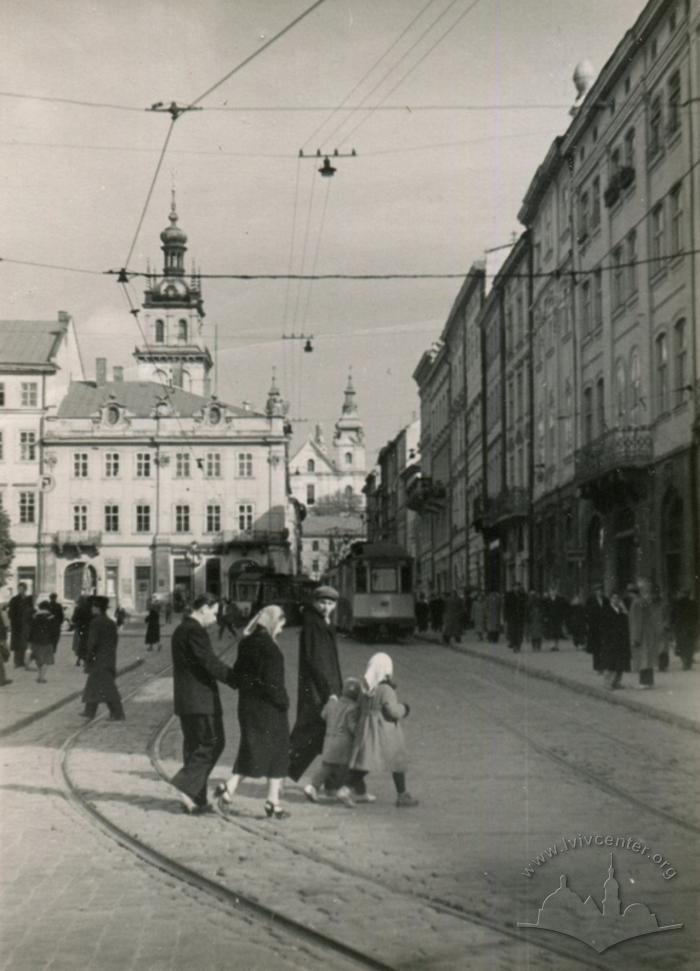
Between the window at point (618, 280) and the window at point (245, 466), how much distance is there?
10.2 metres

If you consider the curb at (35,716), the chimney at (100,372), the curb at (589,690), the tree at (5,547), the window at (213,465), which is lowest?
the curb at (35,716)

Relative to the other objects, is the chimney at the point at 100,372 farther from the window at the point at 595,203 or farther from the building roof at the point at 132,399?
the window at the point at 595,203

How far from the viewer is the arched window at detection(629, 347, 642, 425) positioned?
98.8 ft

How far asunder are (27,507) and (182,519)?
3.76 m

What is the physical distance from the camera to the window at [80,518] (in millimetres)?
20047

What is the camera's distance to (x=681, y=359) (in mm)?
26797

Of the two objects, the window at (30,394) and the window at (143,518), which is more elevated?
the window at (30,394)

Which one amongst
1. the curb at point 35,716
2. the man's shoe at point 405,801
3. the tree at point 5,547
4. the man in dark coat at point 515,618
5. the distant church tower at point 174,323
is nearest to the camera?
the man's shoe at point 405,801

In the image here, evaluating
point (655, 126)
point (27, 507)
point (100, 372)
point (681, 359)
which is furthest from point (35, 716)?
point (655, 126)

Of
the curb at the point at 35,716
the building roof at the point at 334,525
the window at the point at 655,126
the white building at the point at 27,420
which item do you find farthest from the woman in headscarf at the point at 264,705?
the building roof at the point at 334,525

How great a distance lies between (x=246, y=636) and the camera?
10531 millimetres

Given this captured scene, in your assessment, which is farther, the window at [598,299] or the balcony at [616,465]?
the window at [598,299]

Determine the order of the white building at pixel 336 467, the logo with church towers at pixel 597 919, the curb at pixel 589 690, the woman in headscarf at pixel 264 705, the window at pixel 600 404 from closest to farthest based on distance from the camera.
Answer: the logo with church towers at pixel 597 919 → the woman in headscarf at pixel 264 705 → the curb at pixel 589 690 → the window at pixel 600 404 → the white building at pixel 336 467

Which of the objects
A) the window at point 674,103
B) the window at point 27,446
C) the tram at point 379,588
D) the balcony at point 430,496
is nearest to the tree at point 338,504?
the balcony at point 430,496
